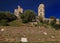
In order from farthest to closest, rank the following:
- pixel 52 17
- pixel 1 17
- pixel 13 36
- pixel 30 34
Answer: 1. pixel 52 17
2. pixel 1 17
3. pixel 30 34
4. pixel 13 36

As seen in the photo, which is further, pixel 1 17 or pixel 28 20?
pixel 28 20

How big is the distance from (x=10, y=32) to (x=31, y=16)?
52.1 ft

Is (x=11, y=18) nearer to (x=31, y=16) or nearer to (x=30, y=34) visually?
(x=31, y=16)

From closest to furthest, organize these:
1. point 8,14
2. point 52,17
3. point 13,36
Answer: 1. point 13,36
2. point 8,14
3. point 52,17

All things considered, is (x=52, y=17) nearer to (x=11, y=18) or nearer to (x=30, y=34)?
(x=11, y=18)

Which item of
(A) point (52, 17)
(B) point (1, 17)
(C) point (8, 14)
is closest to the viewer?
(B) point (1, 17)

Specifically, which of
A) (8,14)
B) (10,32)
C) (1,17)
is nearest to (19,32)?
(10,32)

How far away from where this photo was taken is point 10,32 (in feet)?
69.4

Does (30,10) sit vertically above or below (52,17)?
above

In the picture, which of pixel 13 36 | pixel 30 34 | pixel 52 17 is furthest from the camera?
pixel 52 17

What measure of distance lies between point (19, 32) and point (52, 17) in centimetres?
2594

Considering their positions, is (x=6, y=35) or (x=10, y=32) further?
(x=10, y=32)

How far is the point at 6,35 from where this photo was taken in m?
19.9

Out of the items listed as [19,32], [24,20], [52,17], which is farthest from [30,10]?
[19,32]
